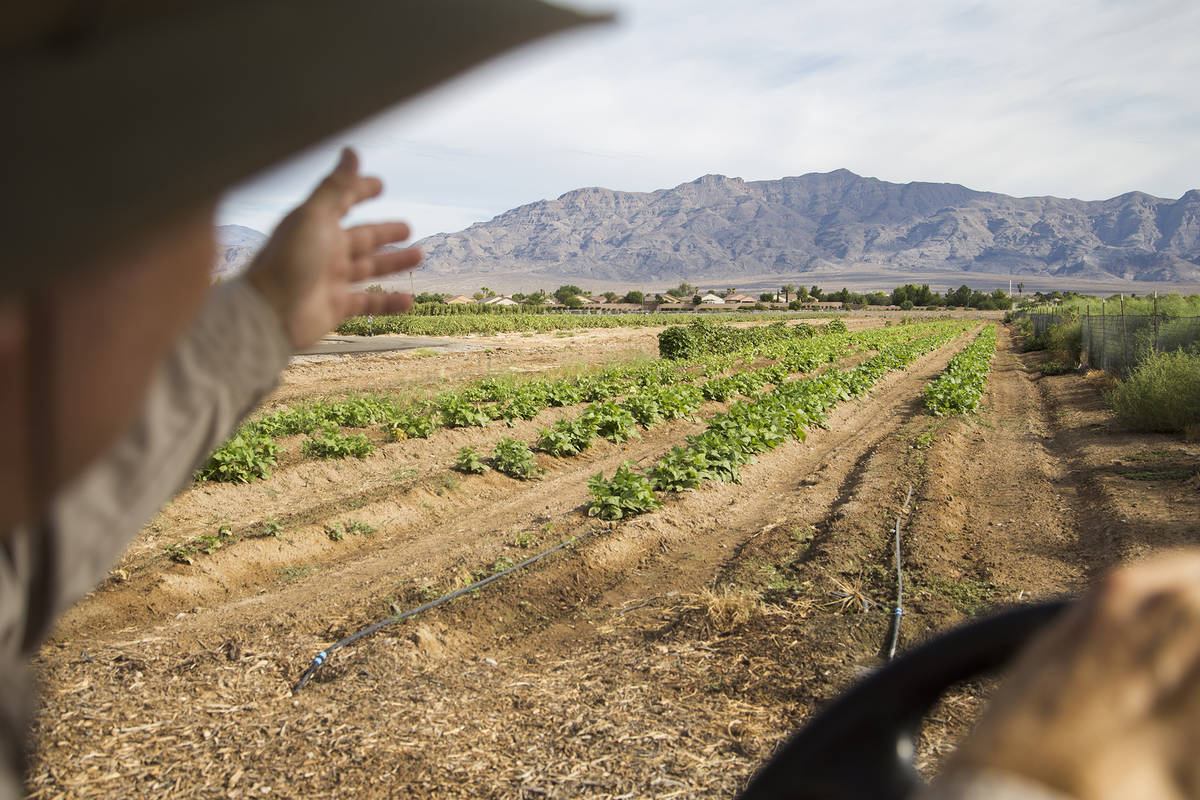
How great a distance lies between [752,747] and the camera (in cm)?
376

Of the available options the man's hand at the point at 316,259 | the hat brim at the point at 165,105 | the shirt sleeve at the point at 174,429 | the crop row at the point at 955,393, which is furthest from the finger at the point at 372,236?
the crop row at the point at 955,393

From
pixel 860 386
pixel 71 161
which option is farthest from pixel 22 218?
pixel 860 386

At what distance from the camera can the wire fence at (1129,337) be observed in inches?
622

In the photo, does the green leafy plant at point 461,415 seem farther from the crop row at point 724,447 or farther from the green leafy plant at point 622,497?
the green leafy plant at point 622,497

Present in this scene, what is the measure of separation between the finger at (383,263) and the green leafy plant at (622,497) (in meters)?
6.77

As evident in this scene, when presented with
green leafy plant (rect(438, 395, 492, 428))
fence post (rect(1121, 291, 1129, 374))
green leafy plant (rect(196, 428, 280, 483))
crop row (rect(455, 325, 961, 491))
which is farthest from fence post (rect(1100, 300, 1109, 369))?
green leafy plant (rect(196, 428, 280, 483))

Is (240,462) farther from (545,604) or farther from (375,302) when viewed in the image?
(375,302)

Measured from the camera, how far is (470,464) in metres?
10.5

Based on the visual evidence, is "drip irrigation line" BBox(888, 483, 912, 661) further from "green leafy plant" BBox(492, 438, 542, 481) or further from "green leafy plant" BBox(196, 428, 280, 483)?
"green leafy plant" BBox(196, 428, 280, 483)

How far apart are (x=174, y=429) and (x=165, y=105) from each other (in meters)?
0.73

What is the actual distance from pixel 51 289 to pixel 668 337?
30.8 metres

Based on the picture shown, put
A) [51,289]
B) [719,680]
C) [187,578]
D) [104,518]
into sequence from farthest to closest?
[187,578]
[719,680]
[104,518]
[51,289]

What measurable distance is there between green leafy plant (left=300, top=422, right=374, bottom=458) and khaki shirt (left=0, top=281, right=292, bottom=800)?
9.87 m

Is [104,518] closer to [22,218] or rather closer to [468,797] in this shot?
[22,218]
